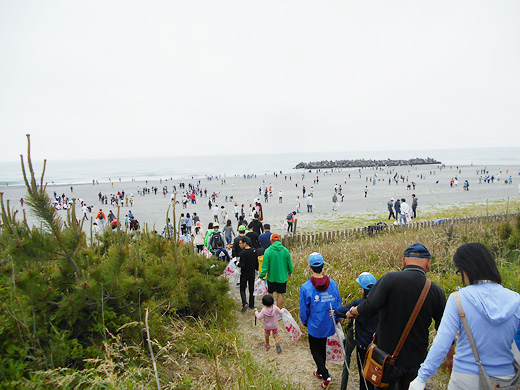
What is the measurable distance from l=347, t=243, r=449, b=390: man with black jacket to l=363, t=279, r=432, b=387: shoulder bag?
0.11 feet

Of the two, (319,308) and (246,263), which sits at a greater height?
(319,308)

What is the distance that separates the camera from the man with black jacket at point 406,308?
265 cm

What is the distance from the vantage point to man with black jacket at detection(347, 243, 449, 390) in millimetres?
2648

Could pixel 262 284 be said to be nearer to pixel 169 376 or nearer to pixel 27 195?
pixel 169 376

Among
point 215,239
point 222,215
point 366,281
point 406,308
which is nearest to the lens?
point 406,308

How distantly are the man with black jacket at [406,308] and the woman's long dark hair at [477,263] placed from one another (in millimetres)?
536

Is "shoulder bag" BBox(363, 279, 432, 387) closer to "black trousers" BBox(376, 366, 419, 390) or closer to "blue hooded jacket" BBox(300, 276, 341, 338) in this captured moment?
"black trousers" BBox(376, 366, 419, 390)

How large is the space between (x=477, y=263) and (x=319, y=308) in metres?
1.98

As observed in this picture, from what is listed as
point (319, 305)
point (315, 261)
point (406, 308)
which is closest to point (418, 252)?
point (406, 308)

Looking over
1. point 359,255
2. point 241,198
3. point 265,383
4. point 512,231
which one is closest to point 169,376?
point 265,383

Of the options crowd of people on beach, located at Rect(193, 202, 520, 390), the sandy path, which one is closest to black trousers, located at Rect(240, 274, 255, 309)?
the sandy path

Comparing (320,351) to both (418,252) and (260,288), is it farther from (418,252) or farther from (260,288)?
(260,288)

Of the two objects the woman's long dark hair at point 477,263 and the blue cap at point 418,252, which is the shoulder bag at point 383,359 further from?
the woman's long dark hair at point 477,263

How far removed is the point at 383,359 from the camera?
2.71 meters
